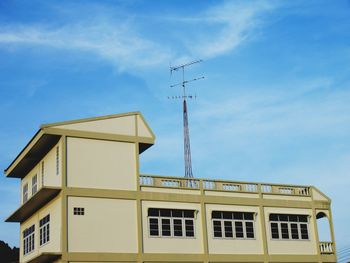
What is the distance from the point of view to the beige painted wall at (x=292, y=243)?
37531 millimetres

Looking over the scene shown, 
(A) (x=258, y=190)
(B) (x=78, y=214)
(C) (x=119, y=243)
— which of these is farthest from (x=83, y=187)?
(A) (x=258, y=190)

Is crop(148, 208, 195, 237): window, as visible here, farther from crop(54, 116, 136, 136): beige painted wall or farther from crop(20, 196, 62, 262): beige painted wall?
crop(20, 196, 62, 262): beige painted wall

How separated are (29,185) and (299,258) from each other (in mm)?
17959

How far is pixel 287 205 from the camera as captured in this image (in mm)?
38781

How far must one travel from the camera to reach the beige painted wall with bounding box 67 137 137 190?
1280 inches

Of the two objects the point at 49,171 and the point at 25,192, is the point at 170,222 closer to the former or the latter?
the point at 49,171

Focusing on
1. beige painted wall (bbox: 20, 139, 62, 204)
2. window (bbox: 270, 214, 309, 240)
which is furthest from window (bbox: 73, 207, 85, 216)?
window (bbox: 270, 214, 309, 240)

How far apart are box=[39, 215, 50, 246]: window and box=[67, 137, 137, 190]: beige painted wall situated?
10.6ft

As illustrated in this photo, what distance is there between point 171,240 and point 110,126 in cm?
745

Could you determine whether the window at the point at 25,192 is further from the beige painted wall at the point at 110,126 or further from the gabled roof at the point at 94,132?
the beige painted wall at the point at 110,126

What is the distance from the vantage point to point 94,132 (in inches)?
1323

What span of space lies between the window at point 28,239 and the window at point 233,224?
11.1 meters

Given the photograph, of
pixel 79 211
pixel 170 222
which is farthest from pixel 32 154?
pixel 170 222

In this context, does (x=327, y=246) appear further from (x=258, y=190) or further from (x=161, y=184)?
(x=161, y=184)
